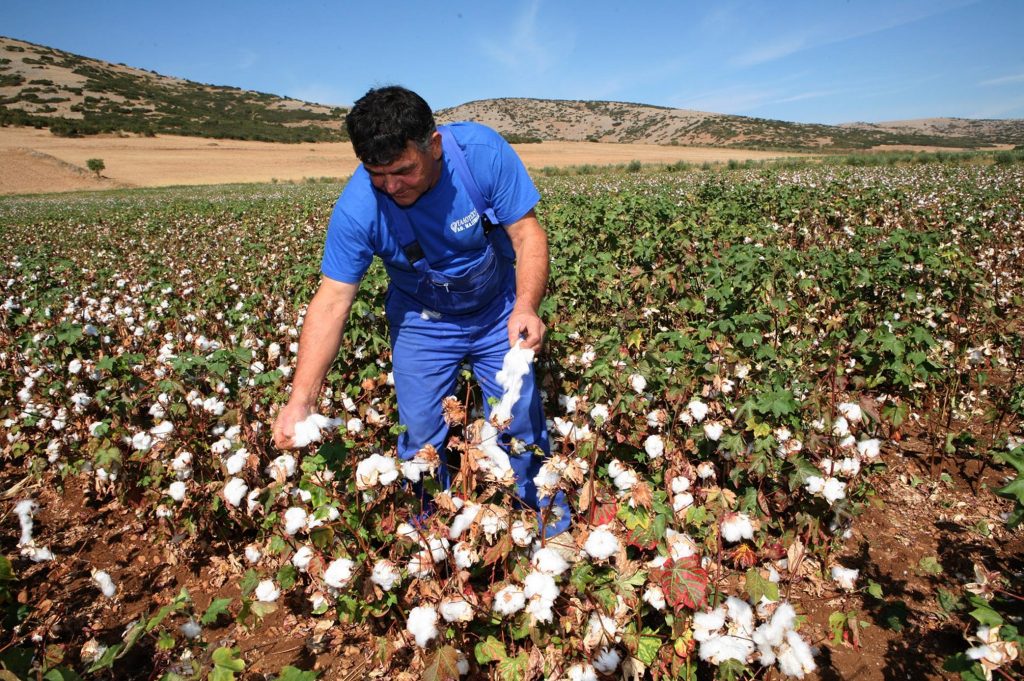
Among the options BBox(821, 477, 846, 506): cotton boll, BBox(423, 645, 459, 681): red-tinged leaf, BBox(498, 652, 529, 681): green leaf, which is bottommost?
BBox(498, 652, 529, 681): green leaf

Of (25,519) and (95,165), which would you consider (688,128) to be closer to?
(95,165)

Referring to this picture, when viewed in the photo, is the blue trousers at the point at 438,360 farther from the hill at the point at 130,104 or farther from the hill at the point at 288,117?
the hill at the point at 130,104

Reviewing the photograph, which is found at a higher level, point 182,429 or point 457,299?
point 457,299

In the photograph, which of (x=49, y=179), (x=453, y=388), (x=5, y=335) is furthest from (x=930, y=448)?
(x=49, y=179)

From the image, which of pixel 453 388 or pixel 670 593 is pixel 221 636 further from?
pixel 670 593

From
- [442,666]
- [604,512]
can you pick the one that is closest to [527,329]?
[604,512]

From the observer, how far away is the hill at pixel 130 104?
64625mm

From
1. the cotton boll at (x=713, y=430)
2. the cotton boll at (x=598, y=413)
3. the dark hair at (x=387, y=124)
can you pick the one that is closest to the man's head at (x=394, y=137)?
the dark hair at (x=387, y=124)

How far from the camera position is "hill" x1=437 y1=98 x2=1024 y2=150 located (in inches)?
2901

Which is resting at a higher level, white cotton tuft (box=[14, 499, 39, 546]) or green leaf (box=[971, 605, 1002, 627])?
green leaf (box=[971, 605, 1002, 627])

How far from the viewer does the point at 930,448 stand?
3338 mm

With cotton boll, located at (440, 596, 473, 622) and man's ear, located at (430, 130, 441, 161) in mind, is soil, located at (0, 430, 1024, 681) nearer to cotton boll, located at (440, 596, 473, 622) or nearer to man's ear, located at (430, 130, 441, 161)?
cotton boll, located at (440, 596, 473, 622)

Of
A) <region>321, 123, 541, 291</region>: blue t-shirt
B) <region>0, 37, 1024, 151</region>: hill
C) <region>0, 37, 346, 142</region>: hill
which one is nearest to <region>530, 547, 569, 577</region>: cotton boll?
<region>321, 123, 541, 291</region>: blue t-shirt

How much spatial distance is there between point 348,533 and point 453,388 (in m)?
0.93
